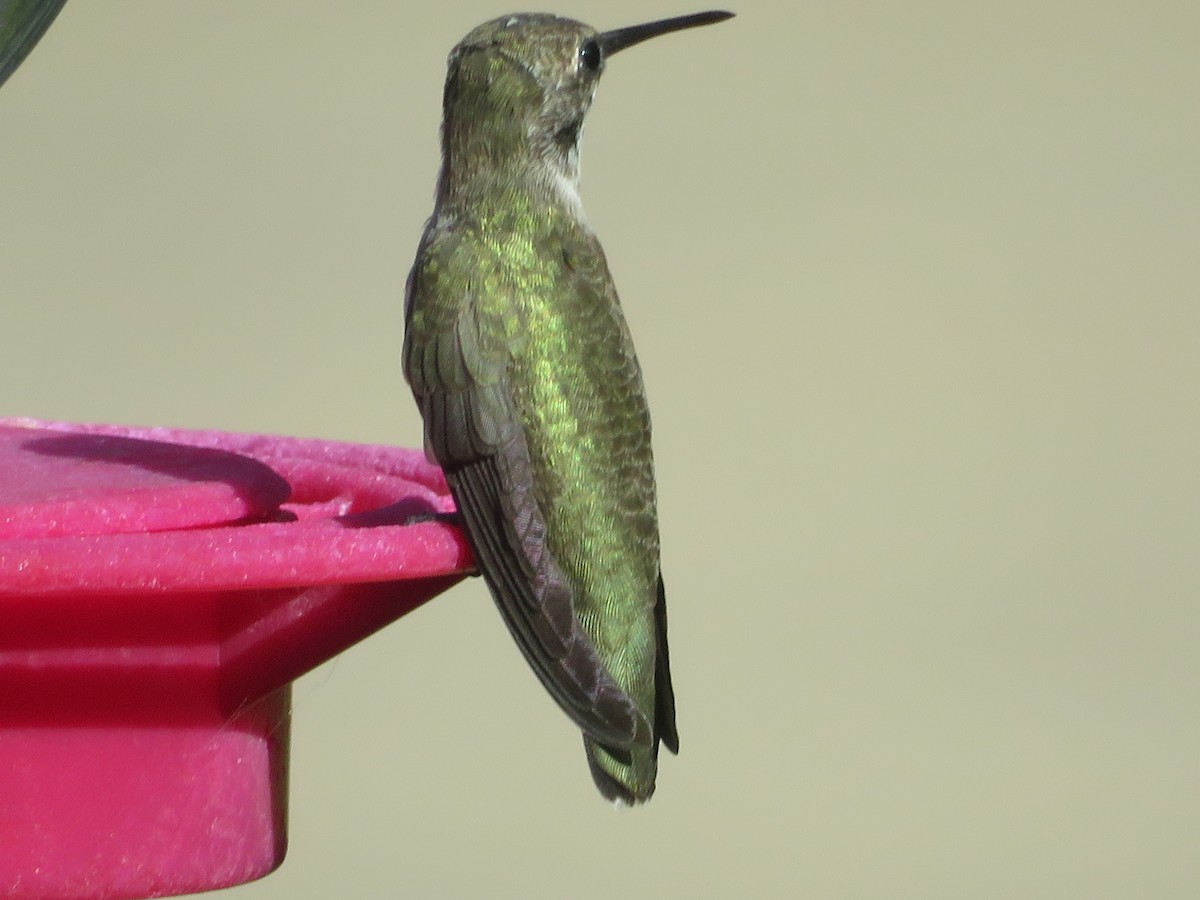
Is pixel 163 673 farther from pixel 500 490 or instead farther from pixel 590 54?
pixel 590 54

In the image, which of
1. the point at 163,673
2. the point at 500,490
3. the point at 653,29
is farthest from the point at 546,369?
the point at 163,673

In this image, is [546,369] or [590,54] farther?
[590,54]

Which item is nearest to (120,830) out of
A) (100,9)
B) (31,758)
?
(31,758)

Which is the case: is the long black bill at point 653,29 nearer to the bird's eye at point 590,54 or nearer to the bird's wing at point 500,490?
the bird's eye at point 590,54

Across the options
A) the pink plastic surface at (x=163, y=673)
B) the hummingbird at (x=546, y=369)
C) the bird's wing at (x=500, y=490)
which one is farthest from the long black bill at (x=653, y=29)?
the pink plastic surface at (x=163, y=673)

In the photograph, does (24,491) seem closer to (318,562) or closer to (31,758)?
(31,758)

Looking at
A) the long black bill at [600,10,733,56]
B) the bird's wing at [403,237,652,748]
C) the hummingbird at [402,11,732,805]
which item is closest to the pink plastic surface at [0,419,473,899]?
the bird's wing at [403,237,652,748]
